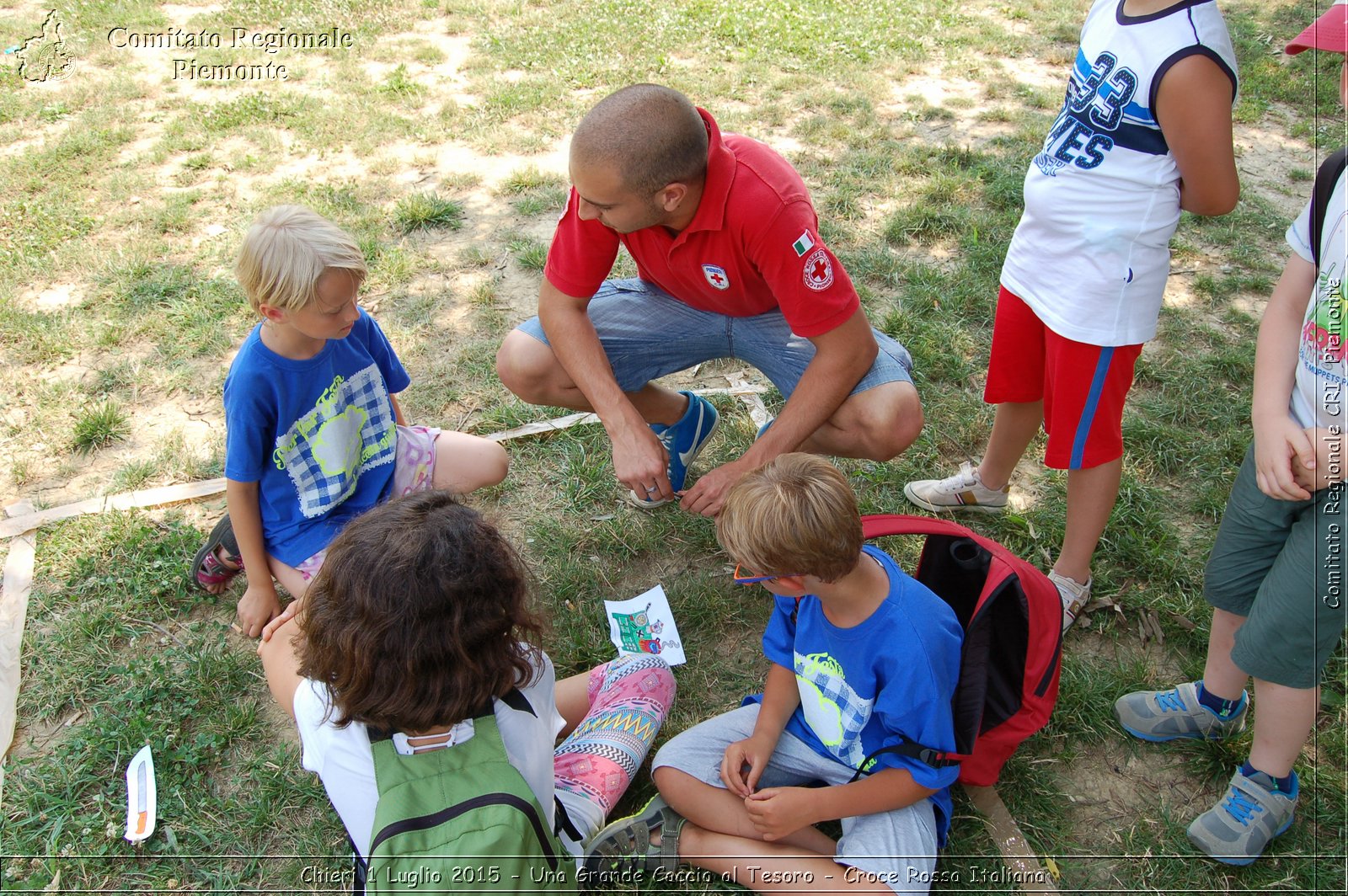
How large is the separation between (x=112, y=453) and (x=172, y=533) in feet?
2.27

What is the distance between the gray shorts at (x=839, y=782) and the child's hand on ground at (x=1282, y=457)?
3.62 feet

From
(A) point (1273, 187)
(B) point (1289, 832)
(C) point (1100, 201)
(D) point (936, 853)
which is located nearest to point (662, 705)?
(D) point (936, 853)

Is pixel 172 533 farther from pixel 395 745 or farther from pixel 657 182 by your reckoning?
pixel 657 182

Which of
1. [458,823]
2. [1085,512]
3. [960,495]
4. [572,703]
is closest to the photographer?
[458,823]

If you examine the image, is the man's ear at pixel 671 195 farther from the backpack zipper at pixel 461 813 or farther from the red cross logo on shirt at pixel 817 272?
the backpack zipper at pixel 461 813

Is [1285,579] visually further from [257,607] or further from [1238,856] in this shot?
[257,607]

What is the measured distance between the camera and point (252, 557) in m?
2.74

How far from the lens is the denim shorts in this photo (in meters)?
3.05

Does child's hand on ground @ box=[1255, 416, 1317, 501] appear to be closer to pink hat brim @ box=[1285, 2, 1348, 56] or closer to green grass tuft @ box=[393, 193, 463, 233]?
pink hat brim @ box=[1285, 2, 1348, 56]

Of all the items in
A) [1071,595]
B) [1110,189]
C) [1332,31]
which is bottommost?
[1071,595]

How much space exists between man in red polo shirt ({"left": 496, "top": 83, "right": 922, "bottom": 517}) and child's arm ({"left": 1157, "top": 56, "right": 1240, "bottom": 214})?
0.91 meters

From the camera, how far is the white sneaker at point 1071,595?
2.83 metres

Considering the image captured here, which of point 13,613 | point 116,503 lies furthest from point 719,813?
point 116,503

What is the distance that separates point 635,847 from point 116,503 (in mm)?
2397
